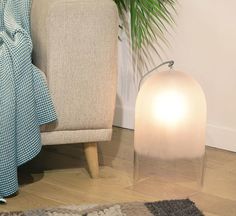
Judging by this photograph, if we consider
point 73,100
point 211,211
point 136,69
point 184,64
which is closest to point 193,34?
point 184,64

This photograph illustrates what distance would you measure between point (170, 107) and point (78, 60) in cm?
35

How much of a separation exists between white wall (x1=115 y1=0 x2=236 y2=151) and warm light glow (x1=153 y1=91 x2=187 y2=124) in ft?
1.72

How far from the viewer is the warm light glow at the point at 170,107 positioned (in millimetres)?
2061

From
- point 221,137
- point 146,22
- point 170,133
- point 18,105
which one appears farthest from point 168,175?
point 146,22

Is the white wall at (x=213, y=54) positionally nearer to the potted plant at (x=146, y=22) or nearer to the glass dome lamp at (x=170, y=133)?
the potted plant at (x=146, y=22)

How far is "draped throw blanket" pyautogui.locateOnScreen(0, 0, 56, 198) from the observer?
6.43 feet

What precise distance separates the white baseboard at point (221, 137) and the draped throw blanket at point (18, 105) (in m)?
0.83

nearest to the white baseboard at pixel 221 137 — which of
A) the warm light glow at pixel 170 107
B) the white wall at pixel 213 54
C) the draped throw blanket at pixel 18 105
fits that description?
the white wall at pixel 213 54

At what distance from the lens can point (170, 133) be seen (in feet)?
6.90

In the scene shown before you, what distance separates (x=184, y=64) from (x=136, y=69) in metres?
0.26

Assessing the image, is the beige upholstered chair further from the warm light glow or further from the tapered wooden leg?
the warm light glow

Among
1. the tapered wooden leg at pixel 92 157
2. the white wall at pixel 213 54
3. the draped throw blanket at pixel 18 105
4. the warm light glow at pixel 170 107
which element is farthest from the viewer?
the white wall at pixel 213 54

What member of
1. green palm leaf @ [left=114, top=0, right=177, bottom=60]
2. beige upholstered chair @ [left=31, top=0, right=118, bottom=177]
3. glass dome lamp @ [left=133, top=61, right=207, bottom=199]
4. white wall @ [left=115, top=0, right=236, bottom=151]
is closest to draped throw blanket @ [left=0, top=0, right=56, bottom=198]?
beige upholstered chair @ [left=31, top=0, right=118, bottom=177]

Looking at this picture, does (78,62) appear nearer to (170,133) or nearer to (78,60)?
(78,60)
